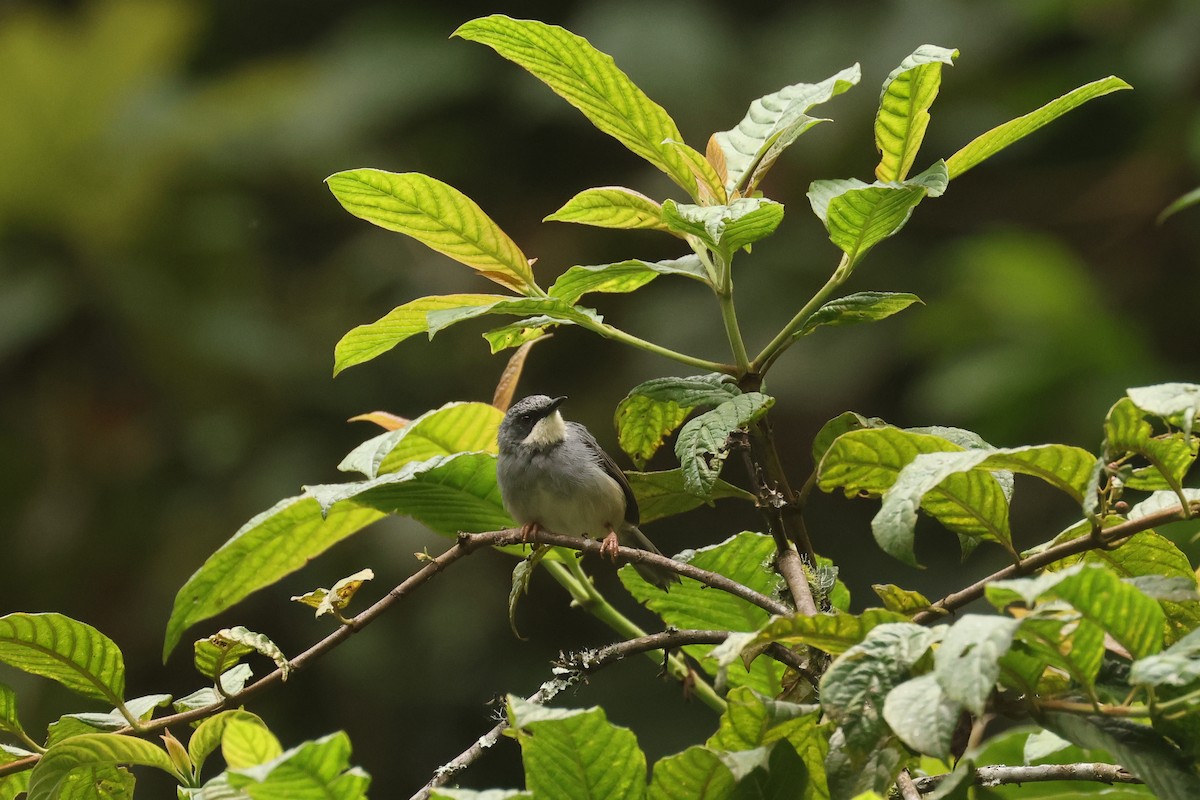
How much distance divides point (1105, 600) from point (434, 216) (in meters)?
1.01

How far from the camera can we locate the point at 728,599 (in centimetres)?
175

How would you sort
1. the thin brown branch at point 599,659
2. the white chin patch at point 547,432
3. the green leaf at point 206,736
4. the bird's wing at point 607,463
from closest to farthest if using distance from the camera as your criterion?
the thin brown branch at point 599,659 → the green leaf at point 206,736 → the bird's wing at point 607,463 → the white chin patch at point 547,432

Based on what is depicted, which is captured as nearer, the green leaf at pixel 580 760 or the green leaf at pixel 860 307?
the green leaf at pixel 580 760

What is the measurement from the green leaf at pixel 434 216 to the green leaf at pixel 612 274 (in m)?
0.17

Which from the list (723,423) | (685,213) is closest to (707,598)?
(723,423)

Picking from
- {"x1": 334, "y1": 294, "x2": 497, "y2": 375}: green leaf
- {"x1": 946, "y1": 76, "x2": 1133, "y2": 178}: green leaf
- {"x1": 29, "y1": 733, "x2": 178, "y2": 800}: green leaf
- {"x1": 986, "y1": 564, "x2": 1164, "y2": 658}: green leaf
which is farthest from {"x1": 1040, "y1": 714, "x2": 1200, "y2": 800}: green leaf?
{"x1": 29, "y1": 733, "x2": 178, "y2": 800}: green leaf

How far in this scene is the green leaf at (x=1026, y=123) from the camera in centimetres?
147

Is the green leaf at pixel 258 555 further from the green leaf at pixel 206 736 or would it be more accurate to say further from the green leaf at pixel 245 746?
the green leaf at pixel 245 746

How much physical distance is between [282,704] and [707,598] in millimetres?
5328

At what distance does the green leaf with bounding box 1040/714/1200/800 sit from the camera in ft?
3.57

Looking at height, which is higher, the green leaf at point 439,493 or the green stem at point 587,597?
the green leaf at point 439,493

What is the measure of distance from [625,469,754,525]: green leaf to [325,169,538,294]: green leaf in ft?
1.10

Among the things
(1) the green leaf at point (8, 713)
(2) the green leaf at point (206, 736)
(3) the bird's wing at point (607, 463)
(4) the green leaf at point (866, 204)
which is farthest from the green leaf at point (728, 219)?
(3) the bird's wing at point (607, 463)

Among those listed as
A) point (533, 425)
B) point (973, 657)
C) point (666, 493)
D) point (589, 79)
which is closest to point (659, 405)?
point (666, 493)
